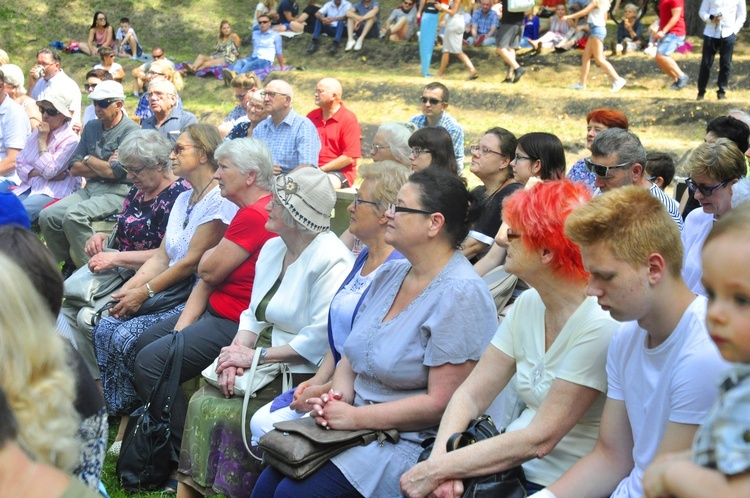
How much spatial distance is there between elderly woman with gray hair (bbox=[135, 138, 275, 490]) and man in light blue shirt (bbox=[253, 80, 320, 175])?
2095 mm

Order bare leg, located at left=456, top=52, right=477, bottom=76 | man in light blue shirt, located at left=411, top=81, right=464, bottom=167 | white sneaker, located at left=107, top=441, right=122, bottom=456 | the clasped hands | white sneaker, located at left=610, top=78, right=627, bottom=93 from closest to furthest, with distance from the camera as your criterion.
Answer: the clasped hands < white sneaker, located at left=107, top=441, right=122, bottom=456 < man in light blue shirt, located at left=411, top=81, right=464, bottom=167 < white sneaker, located at left=610, top=78, right=627, bottom=93 < bare leg, located at left=456, top=52, right=477, bottom=76

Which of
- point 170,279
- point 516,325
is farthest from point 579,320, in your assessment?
point 170,279

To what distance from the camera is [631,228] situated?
2.49 meters

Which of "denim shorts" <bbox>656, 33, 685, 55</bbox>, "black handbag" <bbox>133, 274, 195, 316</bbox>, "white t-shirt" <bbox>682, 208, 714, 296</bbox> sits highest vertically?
"white t-shirt" <bbox>682, 208, 714, 296</bbox>

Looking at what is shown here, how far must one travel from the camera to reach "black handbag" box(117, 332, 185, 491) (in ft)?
14.7

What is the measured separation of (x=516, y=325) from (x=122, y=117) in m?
5.83

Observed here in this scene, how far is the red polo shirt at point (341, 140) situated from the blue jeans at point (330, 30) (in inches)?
416

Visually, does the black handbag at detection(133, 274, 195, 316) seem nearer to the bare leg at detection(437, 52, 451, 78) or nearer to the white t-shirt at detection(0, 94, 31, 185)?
the white t-shirt at detection(0, 94, 31, 185)

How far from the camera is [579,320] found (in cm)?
294

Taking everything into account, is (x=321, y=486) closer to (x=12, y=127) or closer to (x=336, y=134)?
(x=336, y=134)

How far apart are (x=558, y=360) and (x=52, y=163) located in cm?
659

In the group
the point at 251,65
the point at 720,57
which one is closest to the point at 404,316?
the point at 720,57

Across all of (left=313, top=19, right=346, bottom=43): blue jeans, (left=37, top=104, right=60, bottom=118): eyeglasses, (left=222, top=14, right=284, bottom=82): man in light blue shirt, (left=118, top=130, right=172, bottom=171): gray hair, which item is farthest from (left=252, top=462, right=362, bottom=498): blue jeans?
(left=313, top=19, right=346, bottom=43): blue jeans

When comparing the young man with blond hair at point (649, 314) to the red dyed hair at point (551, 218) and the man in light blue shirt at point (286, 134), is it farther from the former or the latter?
the man in light blue shirt at point (286, 134)
